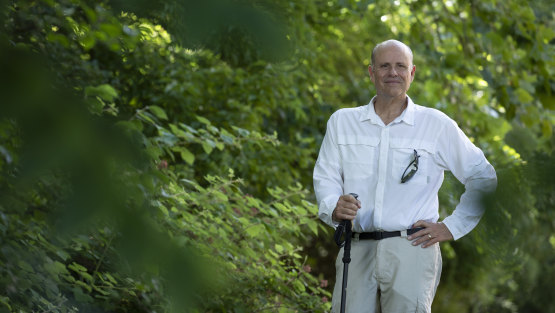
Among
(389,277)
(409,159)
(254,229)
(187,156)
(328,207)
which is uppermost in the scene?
(409,159)

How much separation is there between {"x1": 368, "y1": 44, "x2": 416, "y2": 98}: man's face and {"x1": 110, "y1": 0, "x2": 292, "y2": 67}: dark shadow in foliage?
2365 millimetres

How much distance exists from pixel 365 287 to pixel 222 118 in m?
3.47

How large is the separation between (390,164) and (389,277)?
0.42 metres

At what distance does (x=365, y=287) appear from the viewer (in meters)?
3.16

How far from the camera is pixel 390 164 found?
313 cm

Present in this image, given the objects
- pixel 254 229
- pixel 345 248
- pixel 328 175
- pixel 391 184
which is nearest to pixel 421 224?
pixel 391 184

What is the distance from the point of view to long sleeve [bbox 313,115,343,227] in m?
3.14

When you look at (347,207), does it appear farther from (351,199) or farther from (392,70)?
(392,70)

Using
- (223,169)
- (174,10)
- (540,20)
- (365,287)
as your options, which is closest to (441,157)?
(365,287)

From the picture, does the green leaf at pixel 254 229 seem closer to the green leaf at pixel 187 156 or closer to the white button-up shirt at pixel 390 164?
the green leaf at pixel 187 156

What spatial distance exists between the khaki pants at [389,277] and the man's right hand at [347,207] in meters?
0.22

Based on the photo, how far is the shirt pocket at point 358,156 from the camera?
124 inches

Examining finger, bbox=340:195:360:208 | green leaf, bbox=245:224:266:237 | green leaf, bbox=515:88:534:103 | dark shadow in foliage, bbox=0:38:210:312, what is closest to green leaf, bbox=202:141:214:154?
green leaf, bbox=245:224:266:237

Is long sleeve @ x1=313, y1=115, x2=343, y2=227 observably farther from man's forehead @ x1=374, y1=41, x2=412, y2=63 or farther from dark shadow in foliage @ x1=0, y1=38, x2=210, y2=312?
dark shadow in foliage @ x1=0, y1=38, x2=210, y2=312
